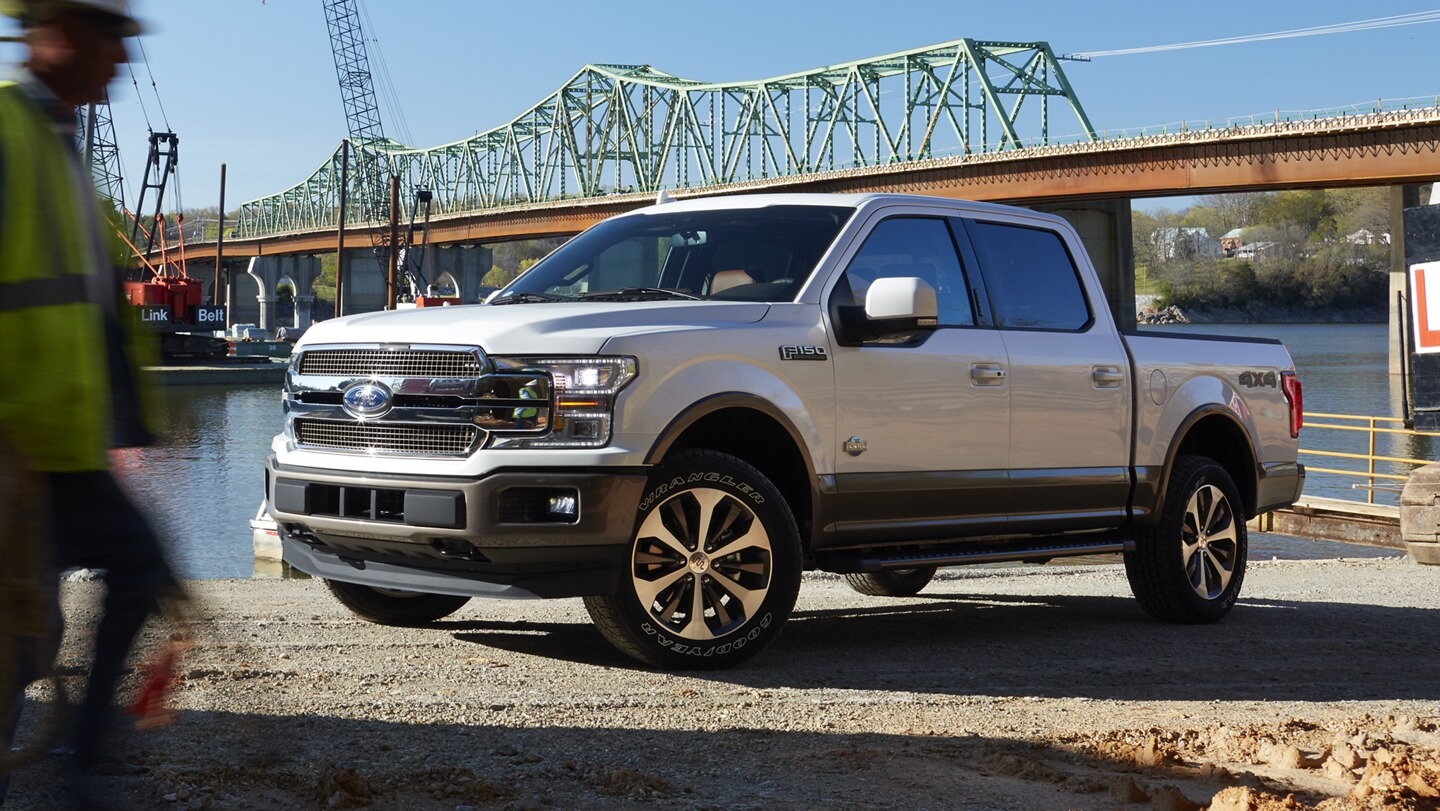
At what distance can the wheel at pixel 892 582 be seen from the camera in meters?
9.35

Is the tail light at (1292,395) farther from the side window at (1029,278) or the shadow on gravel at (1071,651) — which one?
the side window at (1029,278)

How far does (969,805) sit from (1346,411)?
47.5m

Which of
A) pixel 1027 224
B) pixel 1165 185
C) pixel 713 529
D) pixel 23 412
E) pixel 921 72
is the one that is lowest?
pixel 713 529

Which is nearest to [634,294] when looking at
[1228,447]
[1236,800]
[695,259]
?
[695,259]

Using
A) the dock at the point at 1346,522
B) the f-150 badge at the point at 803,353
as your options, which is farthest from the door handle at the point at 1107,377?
the dock at the point at 1346,522

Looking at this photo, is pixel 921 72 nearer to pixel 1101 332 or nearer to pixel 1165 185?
pixel 1165 185

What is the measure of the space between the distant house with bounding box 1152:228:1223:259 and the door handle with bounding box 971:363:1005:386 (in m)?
133

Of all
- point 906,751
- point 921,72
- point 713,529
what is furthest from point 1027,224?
point 921,72

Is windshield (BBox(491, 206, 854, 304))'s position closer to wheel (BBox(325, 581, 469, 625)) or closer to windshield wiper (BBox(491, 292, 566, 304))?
windshield wiper (BBox(491, 292, 566, 304))

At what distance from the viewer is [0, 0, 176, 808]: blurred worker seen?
2.97m

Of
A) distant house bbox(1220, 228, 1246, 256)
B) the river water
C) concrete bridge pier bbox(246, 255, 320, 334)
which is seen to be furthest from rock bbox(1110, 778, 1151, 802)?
distant house bbox(1220, 228, 1246, 256)

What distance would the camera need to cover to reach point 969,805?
430cm

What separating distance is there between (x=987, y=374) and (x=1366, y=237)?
444ft

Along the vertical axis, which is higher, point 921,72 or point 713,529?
point 921,72
